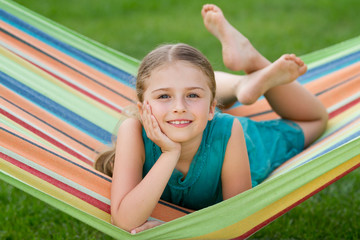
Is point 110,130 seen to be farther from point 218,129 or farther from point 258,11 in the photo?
point 258,11

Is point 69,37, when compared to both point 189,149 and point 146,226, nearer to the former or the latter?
point 189,149

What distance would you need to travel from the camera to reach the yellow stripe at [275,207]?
1.43 m

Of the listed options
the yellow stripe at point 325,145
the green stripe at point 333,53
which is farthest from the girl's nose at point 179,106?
the green stripe at point 333,53

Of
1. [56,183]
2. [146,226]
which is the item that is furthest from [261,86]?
[56,183]

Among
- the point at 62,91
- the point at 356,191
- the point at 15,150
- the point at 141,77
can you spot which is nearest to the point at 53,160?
the point at 15,150

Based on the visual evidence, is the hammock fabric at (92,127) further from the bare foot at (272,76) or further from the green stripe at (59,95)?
the bare foot at (272,76)

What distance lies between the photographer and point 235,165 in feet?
5.71

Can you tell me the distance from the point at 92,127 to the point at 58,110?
0.48 feet

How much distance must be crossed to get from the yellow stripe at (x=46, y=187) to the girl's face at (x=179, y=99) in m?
0.32

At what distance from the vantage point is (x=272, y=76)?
6.85 feet

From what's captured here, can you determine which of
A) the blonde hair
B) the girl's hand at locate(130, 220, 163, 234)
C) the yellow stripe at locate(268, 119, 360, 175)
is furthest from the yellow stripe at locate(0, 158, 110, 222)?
the yellow stripe at locate(268, 119, 360, 175)

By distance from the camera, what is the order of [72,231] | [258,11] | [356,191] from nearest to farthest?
[72,231] → [356,191] → [258,11]

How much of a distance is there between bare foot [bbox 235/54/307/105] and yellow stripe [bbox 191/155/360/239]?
64 centimetres

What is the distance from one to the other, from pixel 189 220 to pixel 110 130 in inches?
34.9
